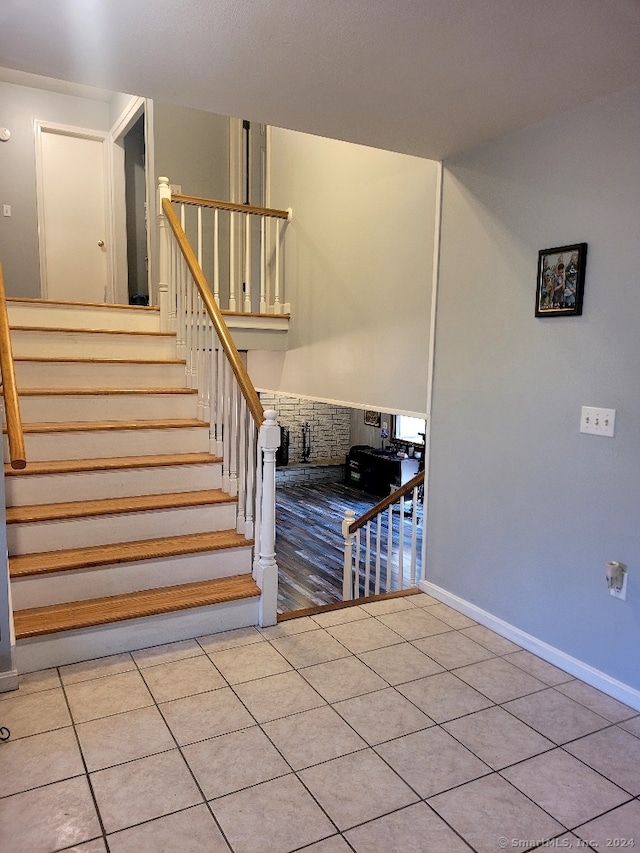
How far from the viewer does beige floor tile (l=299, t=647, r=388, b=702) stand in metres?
2.30

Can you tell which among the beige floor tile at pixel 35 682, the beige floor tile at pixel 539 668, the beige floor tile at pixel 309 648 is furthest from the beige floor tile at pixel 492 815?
the beige floor tile at pixel 35 682

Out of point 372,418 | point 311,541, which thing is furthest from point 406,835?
point 372,418

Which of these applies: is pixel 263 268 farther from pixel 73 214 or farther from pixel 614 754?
pixel 614 754

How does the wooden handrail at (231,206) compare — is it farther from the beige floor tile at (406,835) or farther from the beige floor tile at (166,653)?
the beige floor tile at (406,835)

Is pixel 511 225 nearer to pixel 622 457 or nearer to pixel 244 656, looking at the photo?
pixel 622 457

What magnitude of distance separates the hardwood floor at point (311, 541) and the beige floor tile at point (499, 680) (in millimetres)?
2822

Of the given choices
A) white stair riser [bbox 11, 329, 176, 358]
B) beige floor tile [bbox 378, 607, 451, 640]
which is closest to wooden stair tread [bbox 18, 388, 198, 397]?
white stair riser [bbox 11, 329, 176, 358]

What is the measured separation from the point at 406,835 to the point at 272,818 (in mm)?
376

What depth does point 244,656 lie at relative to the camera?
8.40ft

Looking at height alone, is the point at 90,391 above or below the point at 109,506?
above

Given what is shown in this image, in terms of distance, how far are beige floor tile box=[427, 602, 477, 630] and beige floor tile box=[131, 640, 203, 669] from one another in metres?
1.21

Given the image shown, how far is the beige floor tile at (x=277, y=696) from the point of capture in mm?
2172

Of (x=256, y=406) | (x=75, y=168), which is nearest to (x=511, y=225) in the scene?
(x=256, y=406)

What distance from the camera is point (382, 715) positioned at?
2.16 metres
